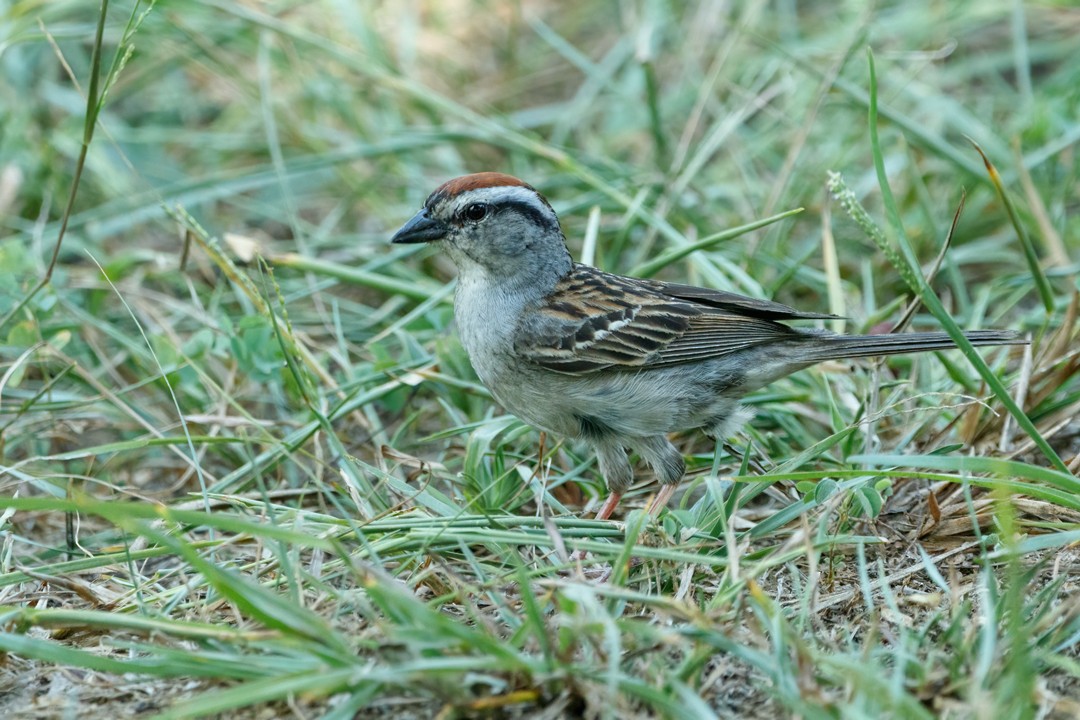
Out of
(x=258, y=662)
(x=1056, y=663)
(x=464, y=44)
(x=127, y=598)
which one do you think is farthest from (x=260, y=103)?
(x=1056, y=663)

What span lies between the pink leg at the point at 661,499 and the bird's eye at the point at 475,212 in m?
1.10

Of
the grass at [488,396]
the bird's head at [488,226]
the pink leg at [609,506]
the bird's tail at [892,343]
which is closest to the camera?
the grass at [488,396]

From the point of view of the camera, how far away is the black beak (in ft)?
12.9

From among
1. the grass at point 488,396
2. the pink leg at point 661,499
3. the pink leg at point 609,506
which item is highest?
the grass at point 488,396

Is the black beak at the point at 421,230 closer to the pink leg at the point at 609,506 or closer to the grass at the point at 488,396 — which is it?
the grass at the point at 488,396

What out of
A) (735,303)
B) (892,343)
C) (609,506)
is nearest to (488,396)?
(609,506)

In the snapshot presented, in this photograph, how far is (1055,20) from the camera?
6.75m

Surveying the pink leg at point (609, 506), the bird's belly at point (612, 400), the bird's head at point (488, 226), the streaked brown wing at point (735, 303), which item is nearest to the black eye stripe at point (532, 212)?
the bird's head at point (488, 226)

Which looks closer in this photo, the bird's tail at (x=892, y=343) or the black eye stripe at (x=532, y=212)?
the bird's tail at (x=892, y=343)

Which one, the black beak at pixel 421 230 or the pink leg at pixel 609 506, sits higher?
the black beak at pixel 421 230

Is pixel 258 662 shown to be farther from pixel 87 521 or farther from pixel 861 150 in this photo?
pixel 861 150

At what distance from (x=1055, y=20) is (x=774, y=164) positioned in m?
2.21

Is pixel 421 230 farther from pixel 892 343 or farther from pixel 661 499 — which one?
pixel 892 343

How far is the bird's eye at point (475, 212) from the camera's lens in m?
3.91
